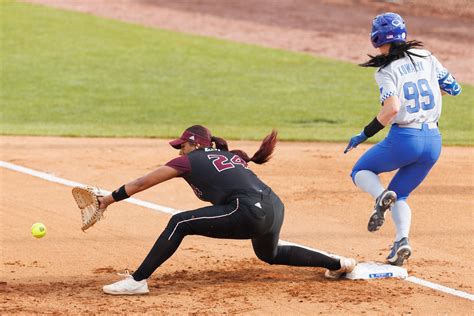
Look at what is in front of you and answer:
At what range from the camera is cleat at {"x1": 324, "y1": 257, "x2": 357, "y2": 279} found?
7529 millimetres

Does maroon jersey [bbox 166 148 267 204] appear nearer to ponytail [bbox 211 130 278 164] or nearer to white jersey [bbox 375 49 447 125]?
ponytail [bbox 211 130 278 164]

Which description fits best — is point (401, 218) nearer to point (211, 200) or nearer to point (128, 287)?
point (211, 200)

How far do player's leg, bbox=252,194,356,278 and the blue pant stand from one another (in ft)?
2.86

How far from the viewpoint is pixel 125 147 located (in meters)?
13.4

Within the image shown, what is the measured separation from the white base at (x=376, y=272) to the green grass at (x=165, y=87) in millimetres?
6345

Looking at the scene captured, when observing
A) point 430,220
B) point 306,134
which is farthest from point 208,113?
point 430,220

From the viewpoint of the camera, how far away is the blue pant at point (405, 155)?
7.69 m

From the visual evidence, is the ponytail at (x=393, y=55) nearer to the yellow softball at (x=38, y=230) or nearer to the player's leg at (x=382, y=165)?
the player's leg at (x=382, y=165)

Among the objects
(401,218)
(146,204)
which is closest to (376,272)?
(401,218)

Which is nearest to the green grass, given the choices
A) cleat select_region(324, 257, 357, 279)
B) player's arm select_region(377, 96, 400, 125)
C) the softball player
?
cleat select_region(324, 257, 357, 279)

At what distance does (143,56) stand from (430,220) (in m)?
13.1

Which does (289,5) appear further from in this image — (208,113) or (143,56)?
(208,113)

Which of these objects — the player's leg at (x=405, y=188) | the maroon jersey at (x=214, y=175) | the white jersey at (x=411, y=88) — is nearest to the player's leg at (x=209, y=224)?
the maroon jersey at (x=214, y=175)

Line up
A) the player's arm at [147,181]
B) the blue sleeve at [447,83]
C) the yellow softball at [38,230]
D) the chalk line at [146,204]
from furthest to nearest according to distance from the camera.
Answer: the yellow softball at [38,230] → the blue sleeve at [447,83] → the chalk line at [146,204] → the player's arm at [147,181]
